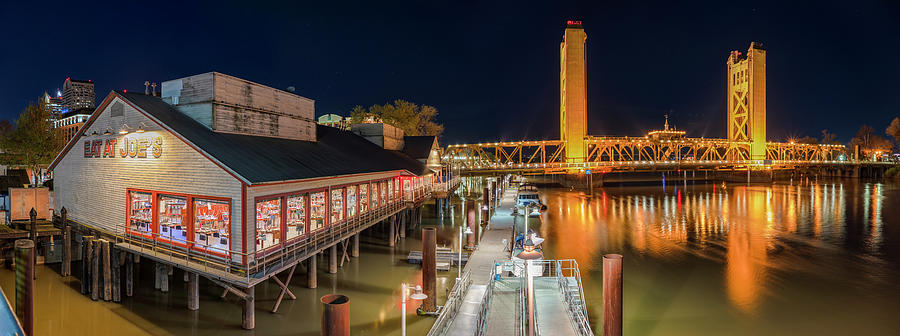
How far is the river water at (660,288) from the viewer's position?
592 inches

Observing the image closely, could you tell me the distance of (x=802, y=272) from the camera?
2331 centimetres

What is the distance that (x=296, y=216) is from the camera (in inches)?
696

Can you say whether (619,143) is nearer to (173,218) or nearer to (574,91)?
(574,91)

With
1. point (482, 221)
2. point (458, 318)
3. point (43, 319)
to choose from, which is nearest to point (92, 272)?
point (43, 319)

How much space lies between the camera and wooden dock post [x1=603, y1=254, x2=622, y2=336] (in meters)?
9.91

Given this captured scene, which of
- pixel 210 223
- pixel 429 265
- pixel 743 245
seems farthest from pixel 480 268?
pixel 743 245

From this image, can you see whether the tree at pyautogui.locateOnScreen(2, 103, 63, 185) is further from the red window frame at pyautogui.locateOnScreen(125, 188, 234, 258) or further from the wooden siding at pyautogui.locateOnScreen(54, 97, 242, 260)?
the red window frame at pyautogui.locateOnScreen(125, 188, 234, 258)

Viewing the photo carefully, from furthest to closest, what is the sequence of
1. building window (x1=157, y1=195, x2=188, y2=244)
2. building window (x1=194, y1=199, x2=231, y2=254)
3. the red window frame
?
1. building window (x1=157, y1=195, x2=188, y2=244)
2. building window (x1=194, y1=199, x2=231, y2=254)
3. the red window frame

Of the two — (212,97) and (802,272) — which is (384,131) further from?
(802,272)

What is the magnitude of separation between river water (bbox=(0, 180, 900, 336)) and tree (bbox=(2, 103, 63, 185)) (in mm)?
32046

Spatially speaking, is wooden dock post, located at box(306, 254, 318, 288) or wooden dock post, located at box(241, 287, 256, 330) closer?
wooden dock post, located at box(241, 287, 256, 330)

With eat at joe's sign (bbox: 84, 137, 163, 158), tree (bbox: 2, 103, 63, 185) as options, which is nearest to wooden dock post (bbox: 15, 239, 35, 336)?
eat at joe's sign (bbox: 84, 137, 163, 158)

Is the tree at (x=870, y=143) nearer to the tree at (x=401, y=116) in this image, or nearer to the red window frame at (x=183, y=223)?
the tree at (x=401, y=116)

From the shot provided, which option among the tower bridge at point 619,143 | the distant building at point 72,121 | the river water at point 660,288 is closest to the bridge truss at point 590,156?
the tower bridge at point 619,143
